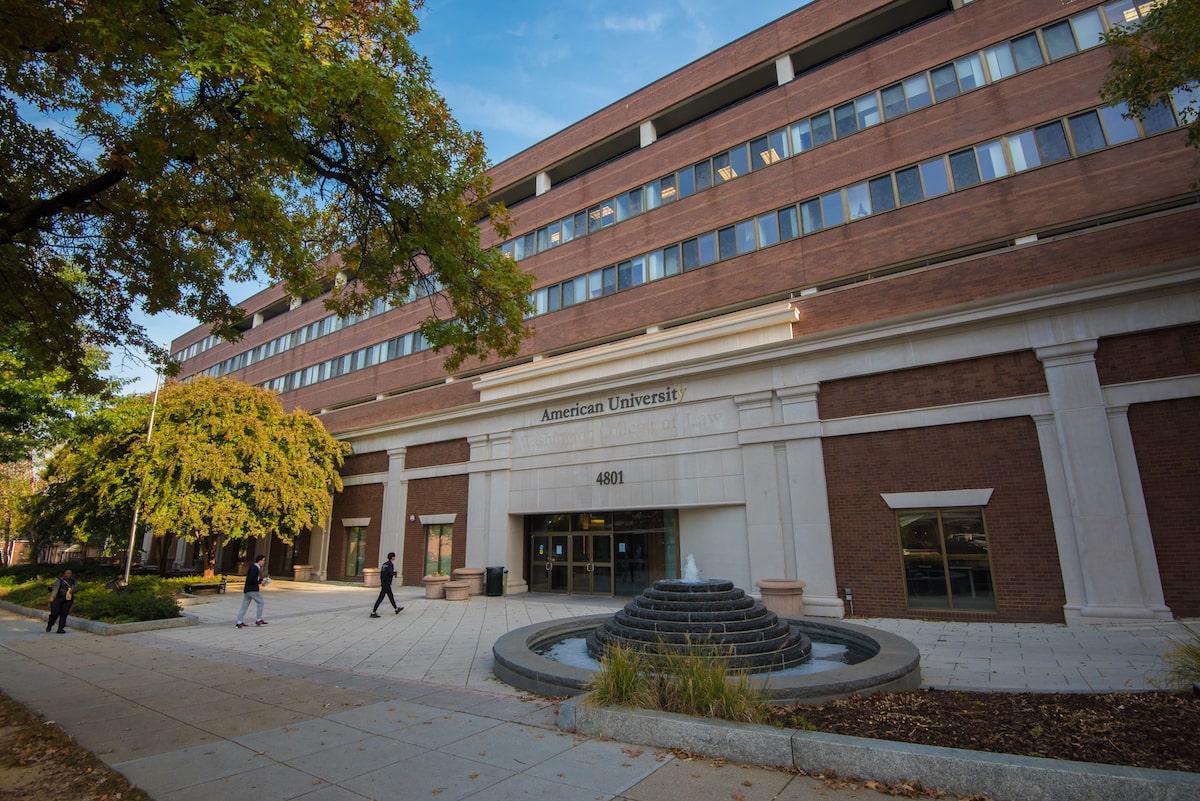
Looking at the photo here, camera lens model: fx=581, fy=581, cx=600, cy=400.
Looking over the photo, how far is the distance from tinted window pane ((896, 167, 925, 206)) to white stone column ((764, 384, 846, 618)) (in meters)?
6.03

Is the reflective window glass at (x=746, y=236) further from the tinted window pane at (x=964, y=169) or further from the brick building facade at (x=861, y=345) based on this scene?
the tinted window pane at (x=964, y=169)

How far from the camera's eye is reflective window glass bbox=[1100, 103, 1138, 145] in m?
13.8

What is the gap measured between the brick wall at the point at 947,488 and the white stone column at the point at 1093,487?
546 millimetres

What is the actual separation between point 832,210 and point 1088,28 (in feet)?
23.4

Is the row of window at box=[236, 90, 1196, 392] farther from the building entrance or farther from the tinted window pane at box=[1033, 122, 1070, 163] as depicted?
the building entrance

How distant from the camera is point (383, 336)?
3080 cm

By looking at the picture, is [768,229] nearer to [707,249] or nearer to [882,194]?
[707,249]

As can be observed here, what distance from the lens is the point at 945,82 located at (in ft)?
54.4

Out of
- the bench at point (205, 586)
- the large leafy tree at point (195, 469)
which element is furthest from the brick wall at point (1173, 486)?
the bench at point (205, 586)

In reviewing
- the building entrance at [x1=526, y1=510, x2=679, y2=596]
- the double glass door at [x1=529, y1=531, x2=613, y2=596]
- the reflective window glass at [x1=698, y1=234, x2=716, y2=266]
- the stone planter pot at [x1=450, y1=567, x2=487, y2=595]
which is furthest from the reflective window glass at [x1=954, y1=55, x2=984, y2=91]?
the stone planter pot at [x1=450, y1=567, x2=487, y2=595]

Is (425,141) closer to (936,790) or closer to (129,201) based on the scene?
(129,201)

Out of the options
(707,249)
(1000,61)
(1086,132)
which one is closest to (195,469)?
(707,249)

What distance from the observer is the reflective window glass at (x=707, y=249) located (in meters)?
19.9

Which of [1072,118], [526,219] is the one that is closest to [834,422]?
[1072,118]
